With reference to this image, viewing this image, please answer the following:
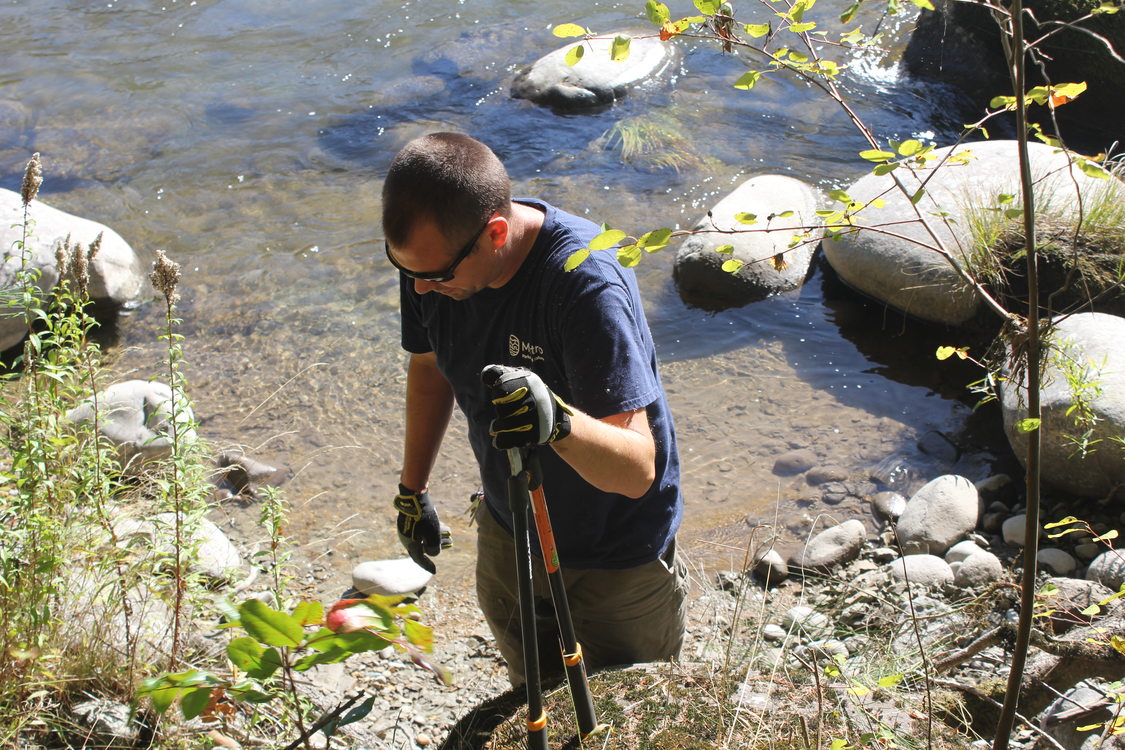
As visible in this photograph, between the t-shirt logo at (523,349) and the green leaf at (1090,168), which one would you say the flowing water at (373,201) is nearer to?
the t-shirt logo at (523,349)

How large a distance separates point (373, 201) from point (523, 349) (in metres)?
6.11

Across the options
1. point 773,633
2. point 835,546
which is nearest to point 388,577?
point 773,633

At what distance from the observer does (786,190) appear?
24.3ft

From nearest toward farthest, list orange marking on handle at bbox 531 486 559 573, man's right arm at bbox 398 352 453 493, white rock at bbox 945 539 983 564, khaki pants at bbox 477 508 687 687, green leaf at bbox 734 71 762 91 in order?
green leaf at bbox 734 71 762 91
orange marking on handle at bbox 531 486 559 573
khaki pants at bbox 477 508 687 687
man's right arm at bbox 398 352 453 493
white rock at bbox 945 539 983 564

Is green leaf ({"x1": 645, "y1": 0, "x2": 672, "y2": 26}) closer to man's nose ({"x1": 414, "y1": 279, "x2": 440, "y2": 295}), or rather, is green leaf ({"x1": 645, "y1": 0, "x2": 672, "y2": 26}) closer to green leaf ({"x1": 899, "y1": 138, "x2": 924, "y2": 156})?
green leaf ({"x1": 899, "y1": 138, "x2": 924, "y2": 156})

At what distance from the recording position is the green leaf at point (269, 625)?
1.21 m

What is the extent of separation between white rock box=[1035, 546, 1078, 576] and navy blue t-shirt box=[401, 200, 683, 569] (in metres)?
2.42

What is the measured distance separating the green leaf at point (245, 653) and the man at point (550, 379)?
2.53 ft

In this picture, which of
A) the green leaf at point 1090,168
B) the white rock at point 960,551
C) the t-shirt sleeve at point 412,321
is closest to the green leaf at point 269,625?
the green leaf at point 1090,168

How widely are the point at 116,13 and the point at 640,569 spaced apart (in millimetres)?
11832

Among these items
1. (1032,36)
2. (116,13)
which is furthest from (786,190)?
(116,13)

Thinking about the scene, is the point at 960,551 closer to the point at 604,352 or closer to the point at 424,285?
the point at 604,352

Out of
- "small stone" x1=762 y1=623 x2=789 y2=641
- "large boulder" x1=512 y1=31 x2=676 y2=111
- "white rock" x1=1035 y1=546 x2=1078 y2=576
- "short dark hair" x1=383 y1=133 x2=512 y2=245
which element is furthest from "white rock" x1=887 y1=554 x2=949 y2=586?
"large boulder" x1=512 y1=31 x2=676 y2=111

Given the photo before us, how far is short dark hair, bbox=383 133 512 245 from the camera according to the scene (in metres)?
2.25
